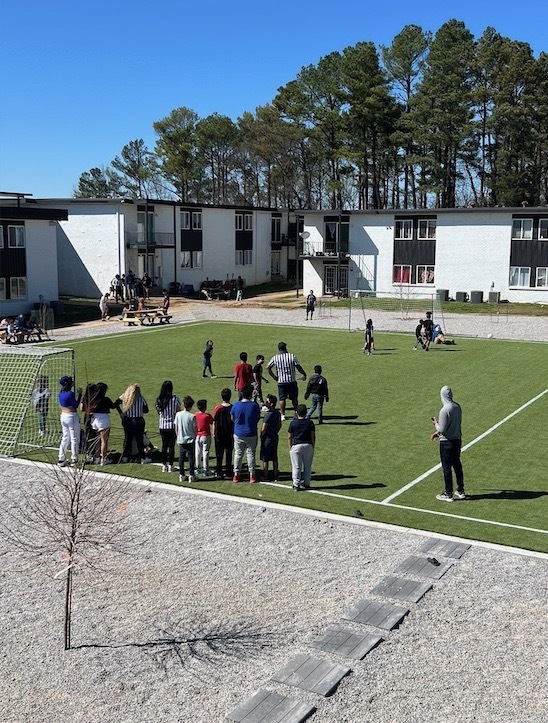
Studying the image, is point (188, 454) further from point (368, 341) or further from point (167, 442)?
point (368, 341)

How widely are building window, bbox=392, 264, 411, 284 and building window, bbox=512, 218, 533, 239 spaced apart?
8095mm

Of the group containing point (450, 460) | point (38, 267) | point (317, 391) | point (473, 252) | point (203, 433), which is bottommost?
point (450, 460)

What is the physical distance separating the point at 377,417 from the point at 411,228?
40401 mm

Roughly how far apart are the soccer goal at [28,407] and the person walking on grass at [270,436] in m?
5.74

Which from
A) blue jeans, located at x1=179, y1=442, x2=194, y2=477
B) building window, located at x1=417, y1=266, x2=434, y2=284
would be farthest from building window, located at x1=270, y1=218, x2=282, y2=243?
blue jeans, located at x1=179, y1=442, x2=194, y2=477

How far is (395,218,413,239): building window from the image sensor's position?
59.4 metres

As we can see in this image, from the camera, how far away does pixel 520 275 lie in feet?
183

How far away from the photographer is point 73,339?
1505 inches

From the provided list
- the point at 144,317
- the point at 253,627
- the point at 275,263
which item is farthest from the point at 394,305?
the point at 253,627

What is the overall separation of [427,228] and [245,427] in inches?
1833

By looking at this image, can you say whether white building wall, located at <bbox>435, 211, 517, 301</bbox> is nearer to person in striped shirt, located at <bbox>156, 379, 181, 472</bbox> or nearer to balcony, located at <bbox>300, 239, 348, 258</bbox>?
balcony, located at <bbox>300, 239, 348, 258</bbox>

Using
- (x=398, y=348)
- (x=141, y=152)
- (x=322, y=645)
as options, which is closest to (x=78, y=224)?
(x=398, y=348)

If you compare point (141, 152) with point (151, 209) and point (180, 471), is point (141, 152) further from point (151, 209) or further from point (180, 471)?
point (180, 471)

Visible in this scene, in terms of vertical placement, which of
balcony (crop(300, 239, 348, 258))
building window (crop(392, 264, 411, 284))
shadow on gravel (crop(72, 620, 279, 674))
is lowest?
shadow on gravel (crop(72, 620, 279, 674))
